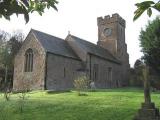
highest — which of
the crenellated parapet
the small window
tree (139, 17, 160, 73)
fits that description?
the crenellated parapet

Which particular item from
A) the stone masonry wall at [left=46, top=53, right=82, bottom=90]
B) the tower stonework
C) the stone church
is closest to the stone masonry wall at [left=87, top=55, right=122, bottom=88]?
the stone church

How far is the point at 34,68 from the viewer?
35.0 metres

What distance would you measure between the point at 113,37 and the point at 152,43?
17582mm

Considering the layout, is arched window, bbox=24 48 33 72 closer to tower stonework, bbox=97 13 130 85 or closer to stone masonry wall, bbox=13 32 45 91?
stone masonry wall, bbox=13 32 45 91

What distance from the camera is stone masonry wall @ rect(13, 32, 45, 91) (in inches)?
1340

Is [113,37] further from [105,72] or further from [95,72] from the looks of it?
[95,72]

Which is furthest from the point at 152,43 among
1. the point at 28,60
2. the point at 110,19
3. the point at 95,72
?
the point at 110,19

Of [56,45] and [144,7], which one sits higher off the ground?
[56,45]

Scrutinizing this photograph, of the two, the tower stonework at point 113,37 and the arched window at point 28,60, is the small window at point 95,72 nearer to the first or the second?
the arched window at point 28,60

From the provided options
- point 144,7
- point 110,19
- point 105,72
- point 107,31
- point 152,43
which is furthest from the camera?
point 107,31

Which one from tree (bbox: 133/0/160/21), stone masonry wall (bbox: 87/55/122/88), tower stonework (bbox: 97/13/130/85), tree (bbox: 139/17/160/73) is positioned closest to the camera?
tree (bbox: 133/0/160/21)

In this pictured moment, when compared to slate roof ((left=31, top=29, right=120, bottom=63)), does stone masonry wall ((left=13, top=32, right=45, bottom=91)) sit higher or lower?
lower

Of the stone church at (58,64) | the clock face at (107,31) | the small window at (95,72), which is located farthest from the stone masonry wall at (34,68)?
the clock face at (107,31)

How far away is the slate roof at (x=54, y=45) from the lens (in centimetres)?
3529
